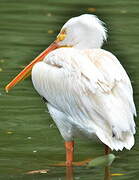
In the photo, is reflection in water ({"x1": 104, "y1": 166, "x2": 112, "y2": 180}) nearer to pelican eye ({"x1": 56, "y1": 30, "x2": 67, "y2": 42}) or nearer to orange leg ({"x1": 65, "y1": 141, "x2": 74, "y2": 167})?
orange leg ({"x1": 65, "y1": 141, "x2": 74, "y2": 167})

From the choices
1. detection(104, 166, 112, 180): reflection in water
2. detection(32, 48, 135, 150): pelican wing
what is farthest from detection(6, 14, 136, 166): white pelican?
detection(104, 166, 112, 180): reflection in water

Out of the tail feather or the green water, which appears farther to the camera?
the green water

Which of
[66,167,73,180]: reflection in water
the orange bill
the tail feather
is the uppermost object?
the orange bill

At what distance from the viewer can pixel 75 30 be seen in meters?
7.71

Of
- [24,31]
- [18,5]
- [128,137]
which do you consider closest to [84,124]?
[128,137]

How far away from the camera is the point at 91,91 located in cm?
680

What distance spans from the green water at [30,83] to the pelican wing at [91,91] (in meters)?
0.48

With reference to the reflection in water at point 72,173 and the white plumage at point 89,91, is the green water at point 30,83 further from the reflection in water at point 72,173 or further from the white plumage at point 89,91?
the white plumage at point 89,91

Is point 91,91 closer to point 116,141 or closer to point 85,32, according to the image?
point 116,141

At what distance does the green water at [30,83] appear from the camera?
24.1 feet

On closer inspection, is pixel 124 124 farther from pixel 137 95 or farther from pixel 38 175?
pixel 137 95

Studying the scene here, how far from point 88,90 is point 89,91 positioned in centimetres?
1

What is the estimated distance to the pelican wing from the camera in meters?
6.70

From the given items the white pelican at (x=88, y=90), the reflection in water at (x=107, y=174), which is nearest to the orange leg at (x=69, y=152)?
the white pelican at (x=88, y=90)
